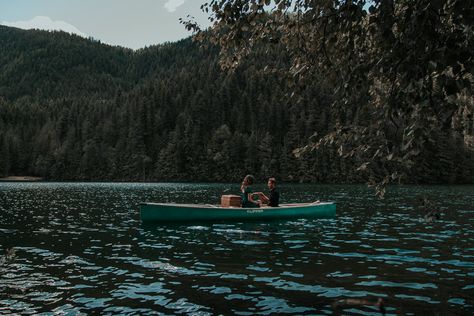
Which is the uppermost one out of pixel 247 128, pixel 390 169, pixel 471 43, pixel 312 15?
pixel 247 128

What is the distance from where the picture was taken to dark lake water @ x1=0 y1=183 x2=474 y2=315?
10.5 meters

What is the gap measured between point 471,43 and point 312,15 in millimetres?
2403

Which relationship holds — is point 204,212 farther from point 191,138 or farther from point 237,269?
point 191,138

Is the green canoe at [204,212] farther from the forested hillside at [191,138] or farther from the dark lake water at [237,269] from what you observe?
the forested hillside at [191,138]

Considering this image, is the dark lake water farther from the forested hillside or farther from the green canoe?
the forested hillside

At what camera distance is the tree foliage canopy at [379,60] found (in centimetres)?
520

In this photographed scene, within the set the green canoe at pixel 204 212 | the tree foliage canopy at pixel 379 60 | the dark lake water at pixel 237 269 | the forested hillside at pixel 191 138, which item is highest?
the forested hillside at pixel 191 138

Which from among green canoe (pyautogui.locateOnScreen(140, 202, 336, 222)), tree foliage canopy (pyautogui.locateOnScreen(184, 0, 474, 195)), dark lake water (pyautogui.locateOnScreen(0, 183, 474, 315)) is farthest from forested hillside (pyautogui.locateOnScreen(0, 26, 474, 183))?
tree foliage canopy (pyautogui.locateOnScreen(184, 0, 474, 195))

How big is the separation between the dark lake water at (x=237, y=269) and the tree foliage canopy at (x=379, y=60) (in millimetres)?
1377

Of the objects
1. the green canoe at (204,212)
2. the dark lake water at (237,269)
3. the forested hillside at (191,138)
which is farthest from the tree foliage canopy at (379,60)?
the forested hillside at (191,138)

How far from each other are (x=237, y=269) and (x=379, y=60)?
9730mm

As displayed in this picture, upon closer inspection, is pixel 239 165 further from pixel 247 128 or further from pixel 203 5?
pixel 203 5

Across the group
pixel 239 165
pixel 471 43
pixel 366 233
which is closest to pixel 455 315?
pixel 471 43

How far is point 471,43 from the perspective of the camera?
507 cm
